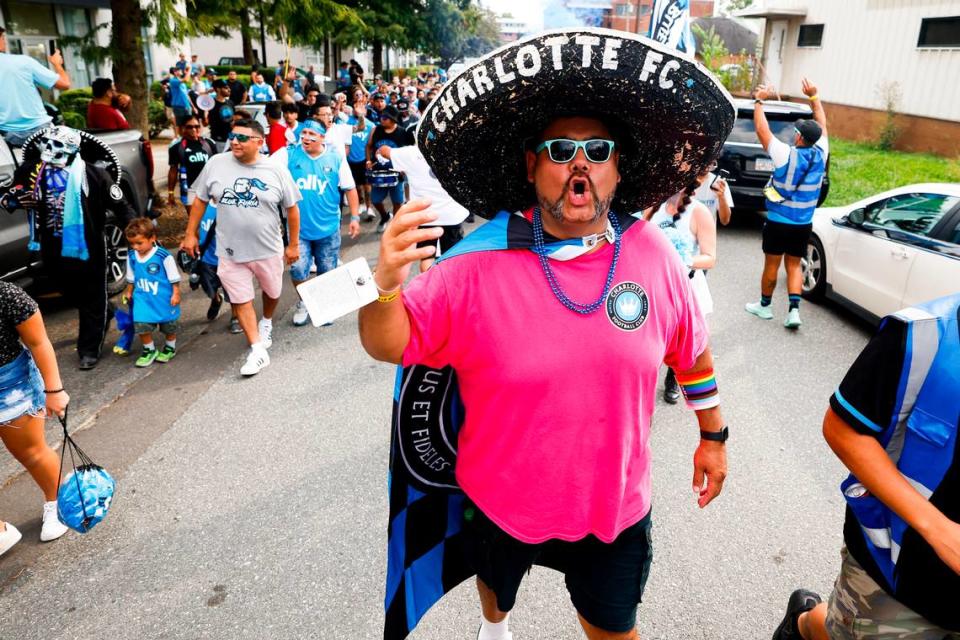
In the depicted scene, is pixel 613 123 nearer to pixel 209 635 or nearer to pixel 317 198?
pixel 209 635

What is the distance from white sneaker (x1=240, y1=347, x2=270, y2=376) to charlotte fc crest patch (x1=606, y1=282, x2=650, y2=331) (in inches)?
164

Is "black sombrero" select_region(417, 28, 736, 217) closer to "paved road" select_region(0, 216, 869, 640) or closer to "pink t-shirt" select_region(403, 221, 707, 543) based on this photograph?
"pink t-shirt" select_region(403, 221, 707, 543)

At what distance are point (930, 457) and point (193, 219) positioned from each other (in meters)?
5.27

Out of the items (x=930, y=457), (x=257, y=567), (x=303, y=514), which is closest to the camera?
(x=930, y=457)

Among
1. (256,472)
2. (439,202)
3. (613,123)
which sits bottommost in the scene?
(256,472)

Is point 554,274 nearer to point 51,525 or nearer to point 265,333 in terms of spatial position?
point 51,525

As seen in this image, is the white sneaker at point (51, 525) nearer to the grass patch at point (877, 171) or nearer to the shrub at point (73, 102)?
the grass patch at point (877, 171)

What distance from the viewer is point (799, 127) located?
618 cm

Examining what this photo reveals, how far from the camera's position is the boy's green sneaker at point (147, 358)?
5594mm

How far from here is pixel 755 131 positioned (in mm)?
9836

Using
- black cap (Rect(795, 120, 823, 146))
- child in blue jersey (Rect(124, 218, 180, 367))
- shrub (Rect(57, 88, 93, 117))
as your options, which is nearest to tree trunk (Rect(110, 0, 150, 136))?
child in blue jersey (Rect(124, 218, 180, 367))

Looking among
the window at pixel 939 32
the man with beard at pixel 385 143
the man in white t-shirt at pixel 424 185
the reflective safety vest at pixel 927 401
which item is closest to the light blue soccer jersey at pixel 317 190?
the man in white t-shirt at pixel 424 185

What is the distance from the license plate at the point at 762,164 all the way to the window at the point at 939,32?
10.2 metres

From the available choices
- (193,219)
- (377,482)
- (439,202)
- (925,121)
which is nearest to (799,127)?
(439,202)
